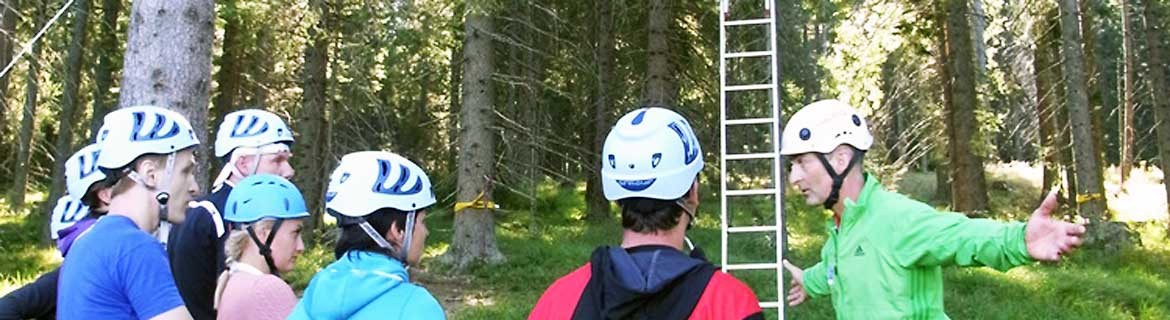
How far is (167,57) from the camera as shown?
645cm

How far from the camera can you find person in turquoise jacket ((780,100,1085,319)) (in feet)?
11.6

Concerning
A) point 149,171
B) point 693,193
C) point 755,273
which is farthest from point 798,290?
point 755,273

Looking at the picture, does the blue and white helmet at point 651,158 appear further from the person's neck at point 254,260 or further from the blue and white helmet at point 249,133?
the blue and white helmet at point 249,133

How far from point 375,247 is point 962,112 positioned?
17.1 m

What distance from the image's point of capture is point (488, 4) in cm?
1298

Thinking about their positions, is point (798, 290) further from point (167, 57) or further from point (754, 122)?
point (754, 122)

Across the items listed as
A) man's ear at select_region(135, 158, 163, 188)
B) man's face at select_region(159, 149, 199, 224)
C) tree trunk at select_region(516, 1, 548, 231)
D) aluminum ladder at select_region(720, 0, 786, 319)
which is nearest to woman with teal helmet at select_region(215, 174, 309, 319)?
man's face at select_region(159, 149, 199, 224)

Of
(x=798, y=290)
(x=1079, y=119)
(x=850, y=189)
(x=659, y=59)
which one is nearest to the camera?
(x=850, y=189)

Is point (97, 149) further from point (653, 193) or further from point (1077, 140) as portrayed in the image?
point (1077, 140)

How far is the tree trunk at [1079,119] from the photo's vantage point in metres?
14.7

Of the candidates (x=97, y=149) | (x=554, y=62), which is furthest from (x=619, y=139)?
(x=554, y=62)

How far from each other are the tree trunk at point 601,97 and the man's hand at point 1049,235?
1356 centimetres

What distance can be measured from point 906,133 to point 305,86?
430 inches

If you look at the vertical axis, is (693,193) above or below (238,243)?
above
